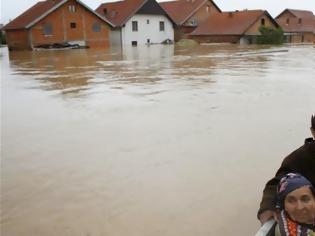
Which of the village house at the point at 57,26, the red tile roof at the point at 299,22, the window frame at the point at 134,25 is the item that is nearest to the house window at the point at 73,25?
the village house at the point at 57,26

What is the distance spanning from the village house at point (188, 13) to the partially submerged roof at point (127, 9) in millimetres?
3613

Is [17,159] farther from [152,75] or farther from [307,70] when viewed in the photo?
[307,70]

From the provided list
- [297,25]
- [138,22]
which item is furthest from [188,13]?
[297,25]

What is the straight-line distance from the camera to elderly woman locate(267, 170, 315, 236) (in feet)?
7.47

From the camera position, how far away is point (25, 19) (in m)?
35.6

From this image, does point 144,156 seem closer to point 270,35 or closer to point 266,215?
point 266,215

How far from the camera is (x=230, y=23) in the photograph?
4234cm

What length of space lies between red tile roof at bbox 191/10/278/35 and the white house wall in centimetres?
307

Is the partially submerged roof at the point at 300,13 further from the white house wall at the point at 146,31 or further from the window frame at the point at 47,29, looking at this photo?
the window frame at the point at 47,29

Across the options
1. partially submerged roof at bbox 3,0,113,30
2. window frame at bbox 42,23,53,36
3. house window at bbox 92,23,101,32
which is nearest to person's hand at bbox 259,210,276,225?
partially submerged roof at bbox 3,0,113,30

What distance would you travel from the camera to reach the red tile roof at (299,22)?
49438mm

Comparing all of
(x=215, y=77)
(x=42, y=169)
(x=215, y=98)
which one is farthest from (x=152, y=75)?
(x=42, y=169)

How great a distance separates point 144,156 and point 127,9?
39143 millimetres

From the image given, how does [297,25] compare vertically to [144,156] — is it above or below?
above
